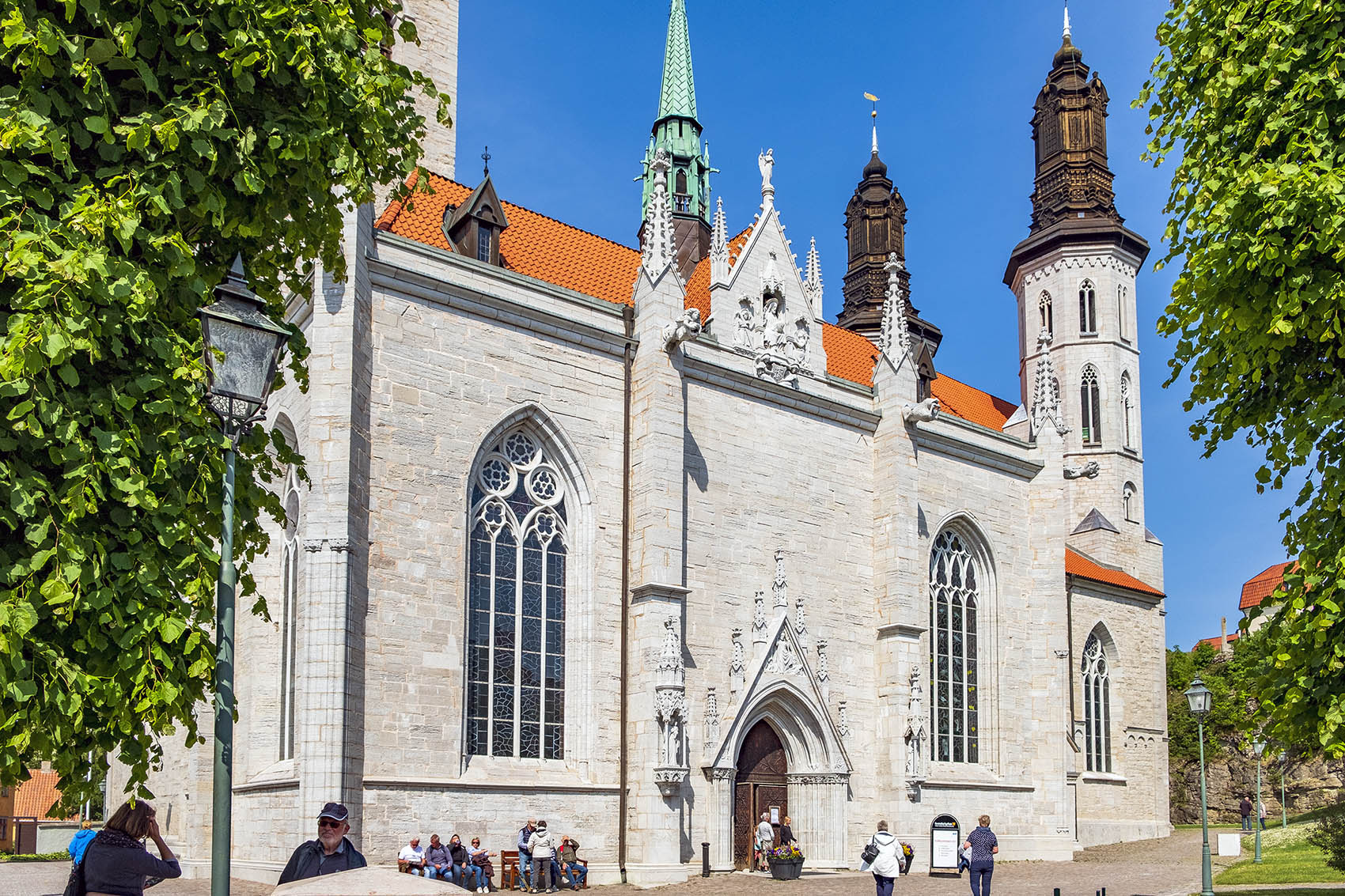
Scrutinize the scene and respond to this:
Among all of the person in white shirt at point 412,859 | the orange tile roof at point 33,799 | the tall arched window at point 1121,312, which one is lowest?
the orange tile roof at point 33,799

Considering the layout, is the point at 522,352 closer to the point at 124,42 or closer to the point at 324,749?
the point at 324,749

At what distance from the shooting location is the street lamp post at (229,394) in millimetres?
6621

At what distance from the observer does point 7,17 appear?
7.02 meters

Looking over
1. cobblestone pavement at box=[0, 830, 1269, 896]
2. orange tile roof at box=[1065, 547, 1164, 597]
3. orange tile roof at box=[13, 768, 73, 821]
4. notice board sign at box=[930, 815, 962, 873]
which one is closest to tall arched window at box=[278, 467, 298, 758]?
cobblestone pavement at box=[0, 830, 1269, 896]

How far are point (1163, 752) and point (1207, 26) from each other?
27.9 meters

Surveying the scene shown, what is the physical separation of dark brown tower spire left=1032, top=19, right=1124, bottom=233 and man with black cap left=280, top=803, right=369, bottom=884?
37465 mm

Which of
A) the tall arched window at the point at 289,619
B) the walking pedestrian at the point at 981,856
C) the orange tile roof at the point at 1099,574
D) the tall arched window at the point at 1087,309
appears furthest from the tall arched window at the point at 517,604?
the tall arched window at the point at 1087,309

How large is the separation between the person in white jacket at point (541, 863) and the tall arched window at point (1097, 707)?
19.9 m

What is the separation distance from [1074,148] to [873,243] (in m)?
7.52

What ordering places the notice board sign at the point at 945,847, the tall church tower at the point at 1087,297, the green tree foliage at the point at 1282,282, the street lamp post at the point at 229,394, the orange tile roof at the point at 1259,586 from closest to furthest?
the street lamp post at the point at 229,394 < the green tree foliage at the point at 1282,282 < the notice board sign at the point at 945,847 < the tall church tower at the point at 1087,297 < the orange tile roof at the point at 1259,586

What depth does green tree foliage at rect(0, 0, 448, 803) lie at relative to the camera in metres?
6.68

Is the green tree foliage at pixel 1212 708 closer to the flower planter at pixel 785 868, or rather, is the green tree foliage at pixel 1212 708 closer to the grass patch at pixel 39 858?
the flower planter at pixel 785 868

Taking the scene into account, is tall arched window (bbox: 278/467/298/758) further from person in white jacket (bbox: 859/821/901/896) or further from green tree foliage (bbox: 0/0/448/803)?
green tree foliage (bbox: 0/0/448/803)

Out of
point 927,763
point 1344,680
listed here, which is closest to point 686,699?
point 927,763
